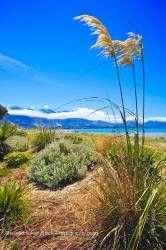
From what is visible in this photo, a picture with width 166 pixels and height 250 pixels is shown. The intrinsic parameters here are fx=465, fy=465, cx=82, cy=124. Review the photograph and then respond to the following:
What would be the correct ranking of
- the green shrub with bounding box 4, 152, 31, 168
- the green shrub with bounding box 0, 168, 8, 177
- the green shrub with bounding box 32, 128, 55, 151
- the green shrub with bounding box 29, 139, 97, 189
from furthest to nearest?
the green shrub with bounding box 32, 128, 55, 151
the green shrub with bounding box 4, 152, 31, 168
the green shrub with bounding box 0, 168, 8, 177
the green shrub with bounding box 29, 139, 97, 189

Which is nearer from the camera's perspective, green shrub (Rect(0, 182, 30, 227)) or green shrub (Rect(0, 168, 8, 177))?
green shrub (Rect(0, 182, 30, 227))

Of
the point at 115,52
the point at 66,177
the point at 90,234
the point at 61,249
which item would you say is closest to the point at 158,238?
the point at 90,234

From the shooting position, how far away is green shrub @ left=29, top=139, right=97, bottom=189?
1233 cm

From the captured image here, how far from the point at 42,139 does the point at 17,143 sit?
3.98ft

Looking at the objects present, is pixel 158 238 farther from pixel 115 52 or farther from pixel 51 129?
pixel 51 129

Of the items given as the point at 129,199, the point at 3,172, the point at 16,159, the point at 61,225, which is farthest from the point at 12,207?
the point at 16,159

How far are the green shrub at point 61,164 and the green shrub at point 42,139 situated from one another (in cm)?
377

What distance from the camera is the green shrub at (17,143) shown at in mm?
18938

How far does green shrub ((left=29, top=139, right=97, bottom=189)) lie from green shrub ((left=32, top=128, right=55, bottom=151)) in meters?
3.77

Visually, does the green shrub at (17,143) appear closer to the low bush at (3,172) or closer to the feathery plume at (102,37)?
the low bush at (3,172)

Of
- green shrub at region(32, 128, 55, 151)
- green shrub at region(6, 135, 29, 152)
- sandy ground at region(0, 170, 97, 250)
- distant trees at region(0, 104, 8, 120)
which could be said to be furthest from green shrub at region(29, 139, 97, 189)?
distant trees at region(0, 104, 8, 120)

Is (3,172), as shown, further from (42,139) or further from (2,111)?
(2,111)

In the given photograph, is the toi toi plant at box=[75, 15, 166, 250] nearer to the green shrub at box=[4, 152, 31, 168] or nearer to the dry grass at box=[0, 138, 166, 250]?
the dry grass at box=[0, 138, 166, 250]

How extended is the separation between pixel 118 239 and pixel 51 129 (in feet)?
42.4
